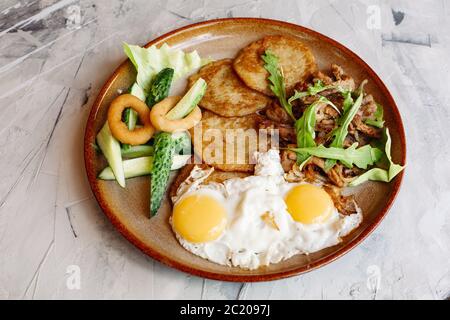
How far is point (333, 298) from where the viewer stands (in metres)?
3.22

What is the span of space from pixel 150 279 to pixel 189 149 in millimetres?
936

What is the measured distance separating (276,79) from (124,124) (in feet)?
3.75

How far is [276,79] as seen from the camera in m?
3.69

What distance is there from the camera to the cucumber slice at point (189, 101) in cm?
351

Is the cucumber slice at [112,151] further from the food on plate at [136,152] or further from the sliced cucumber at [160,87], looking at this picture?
the sliced cucumber at [160,87]

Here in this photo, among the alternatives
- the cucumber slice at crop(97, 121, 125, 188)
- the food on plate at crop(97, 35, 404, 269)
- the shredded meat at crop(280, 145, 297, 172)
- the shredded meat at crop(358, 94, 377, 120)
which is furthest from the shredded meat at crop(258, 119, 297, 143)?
the cucumber slice at crop(97, 121, 125, 188)

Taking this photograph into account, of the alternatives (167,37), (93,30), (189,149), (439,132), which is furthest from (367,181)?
(93,30)

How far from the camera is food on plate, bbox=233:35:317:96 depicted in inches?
147

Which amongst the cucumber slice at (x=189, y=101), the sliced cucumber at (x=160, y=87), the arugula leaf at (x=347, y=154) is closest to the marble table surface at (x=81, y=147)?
the arugula leaf at (x=347, y=154)

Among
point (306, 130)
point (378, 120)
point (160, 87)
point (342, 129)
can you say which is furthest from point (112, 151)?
point (378, 120)

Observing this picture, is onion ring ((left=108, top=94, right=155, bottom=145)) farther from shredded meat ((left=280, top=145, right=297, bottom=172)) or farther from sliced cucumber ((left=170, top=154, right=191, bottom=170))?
shredded meat ((left=280, top=145, right=297, bottom=172))

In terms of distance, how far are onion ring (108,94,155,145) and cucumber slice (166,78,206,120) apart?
17 centimetres

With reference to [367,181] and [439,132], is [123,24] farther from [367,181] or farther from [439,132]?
[439,132]

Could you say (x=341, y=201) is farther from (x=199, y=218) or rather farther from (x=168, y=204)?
(x=168, y=204)
